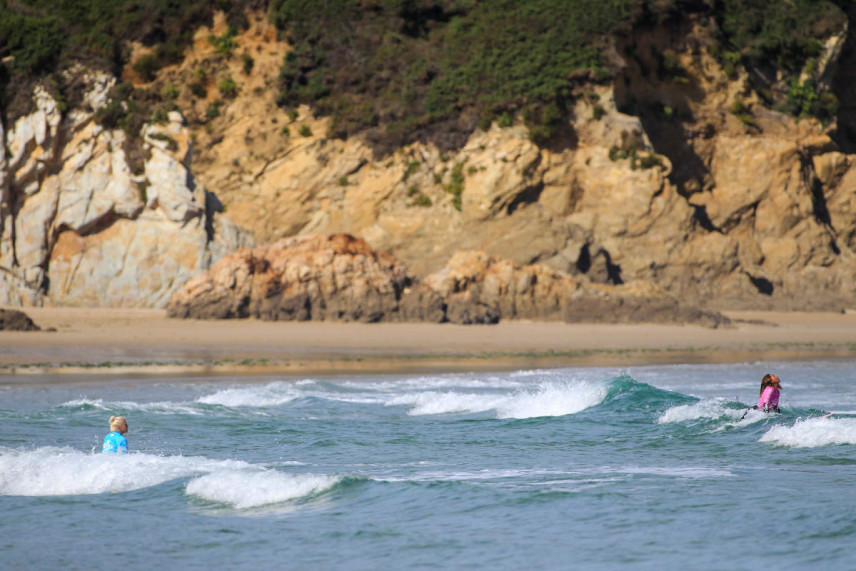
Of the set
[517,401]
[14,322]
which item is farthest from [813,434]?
[14,322]

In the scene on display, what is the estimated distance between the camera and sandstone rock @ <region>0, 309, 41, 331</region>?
21406 millimetres

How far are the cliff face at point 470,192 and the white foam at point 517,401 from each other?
617 inches

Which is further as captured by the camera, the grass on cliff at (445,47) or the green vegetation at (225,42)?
the green vegetation at (225,42)

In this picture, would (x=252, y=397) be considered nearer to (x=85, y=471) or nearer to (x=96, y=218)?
(x=85, y=471)

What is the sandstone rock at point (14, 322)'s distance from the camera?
2141 cm

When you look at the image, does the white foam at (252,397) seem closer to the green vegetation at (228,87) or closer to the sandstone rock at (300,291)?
the sandstone rock at (300,291)

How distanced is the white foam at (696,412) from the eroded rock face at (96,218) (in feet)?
62.0

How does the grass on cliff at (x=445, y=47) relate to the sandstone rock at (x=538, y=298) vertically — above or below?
above

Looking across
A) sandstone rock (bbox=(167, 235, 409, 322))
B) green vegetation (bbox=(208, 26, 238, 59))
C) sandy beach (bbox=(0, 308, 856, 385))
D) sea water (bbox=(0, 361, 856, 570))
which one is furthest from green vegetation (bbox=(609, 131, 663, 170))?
sea water (bbox=(0, 361, 856, 570))

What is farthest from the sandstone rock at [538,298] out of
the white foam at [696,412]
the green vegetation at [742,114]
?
the white foam at [696,412]

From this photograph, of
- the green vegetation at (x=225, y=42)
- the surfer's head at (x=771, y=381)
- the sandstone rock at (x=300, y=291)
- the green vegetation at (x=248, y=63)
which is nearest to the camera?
the surfer's head at (x=771, y=381)

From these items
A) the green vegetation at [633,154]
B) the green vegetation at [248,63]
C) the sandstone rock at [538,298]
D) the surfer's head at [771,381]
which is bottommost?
the surfer's head at [771,381]

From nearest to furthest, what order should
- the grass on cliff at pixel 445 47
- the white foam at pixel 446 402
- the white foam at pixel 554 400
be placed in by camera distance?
1. the white foam at pixel 554 400
2. the white foam at pixel 446 402
3. the grass on cliff at pixel 445 47

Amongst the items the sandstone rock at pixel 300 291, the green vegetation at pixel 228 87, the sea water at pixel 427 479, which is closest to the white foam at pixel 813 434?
the sea water at pixel 427 479
